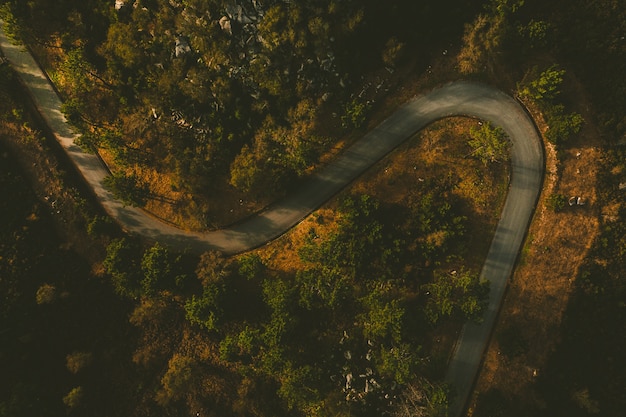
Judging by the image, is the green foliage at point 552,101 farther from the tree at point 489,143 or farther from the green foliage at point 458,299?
the green foliage at point 458,299

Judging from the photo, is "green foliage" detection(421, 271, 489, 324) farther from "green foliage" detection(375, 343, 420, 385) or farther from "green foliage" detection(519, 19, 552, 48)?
"green foliage" detection(519, 19, 552, 48)

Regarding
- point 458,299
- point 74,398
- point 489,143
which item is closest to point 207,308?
point 74,398

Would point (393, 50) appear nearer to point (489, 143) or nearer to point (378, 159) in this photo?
point (378, 159)

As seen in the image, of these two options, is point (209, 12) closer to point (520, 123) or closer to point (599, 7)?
point (520, 123)

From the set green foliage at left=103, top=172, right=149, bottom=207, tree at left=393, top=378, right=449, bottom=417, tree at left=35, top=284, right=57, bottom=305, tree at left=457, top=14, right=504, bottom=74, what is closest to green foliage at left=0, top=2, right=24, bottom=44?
green foliage at left=103, top=172, right=149, bottom=207

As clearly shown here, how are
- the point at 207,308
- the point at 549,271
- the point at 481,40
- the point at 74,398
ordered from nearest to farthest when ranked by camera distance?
the point at 481,40
the point at 74,398
the point at 207,308
the point at 549,271

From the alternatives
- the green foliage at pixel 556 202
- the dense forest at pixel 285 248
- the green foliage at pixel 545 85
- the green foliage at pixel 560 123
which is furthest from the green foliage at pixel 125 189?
the green foliage at pixel 560 123
